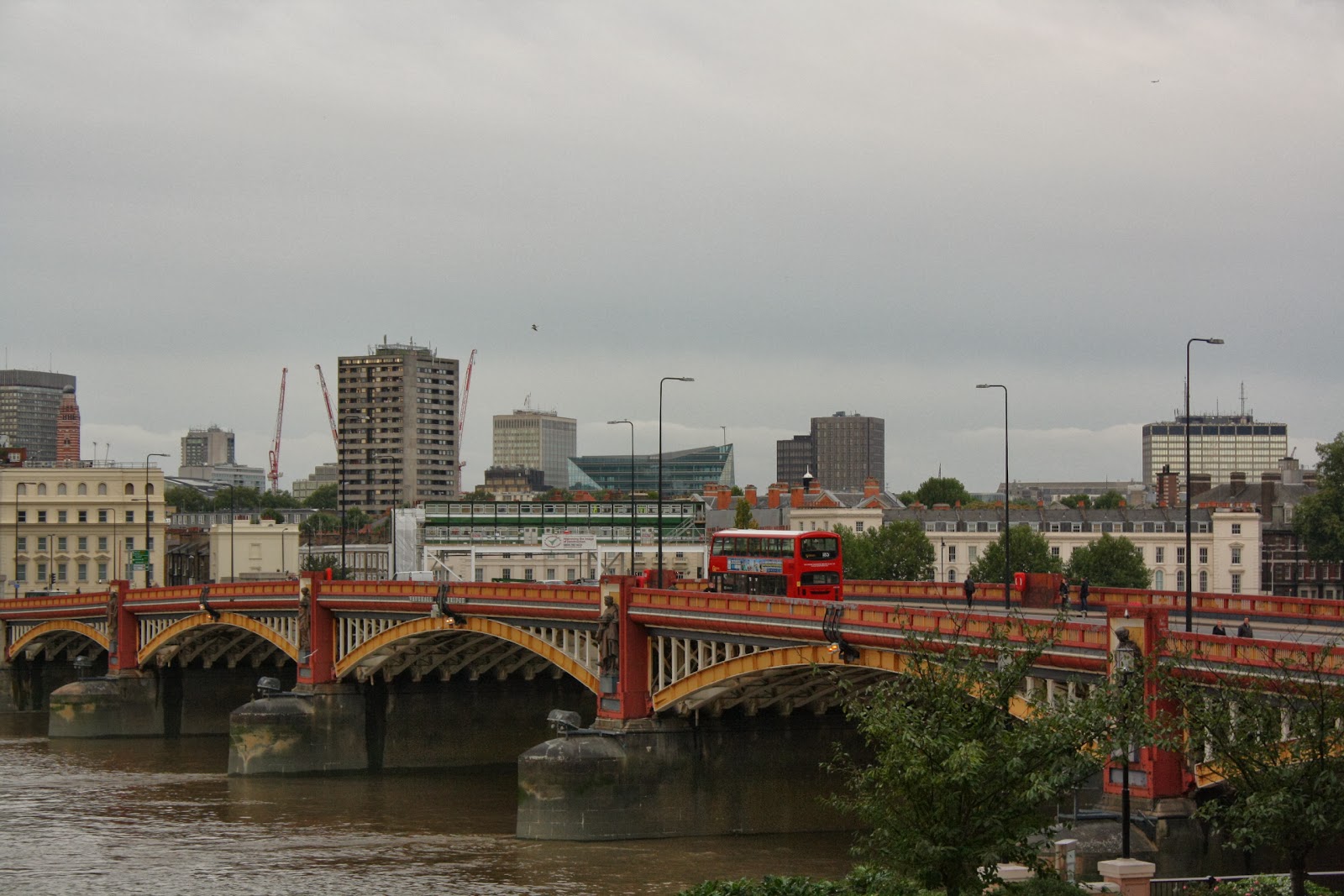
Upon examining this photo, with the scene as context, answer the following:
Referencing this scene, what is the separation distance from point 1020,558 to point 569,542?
182ft

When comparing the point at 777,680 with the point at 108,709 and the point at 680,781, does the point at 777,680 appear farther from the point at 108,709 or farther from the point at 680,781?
the point at 108,709

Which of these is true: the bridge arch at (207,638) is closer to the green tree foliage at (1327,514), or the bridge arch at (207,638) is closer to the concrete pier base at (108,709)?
the concrete pier base at (108,709)

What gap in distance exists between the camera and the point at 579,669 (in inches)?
2482

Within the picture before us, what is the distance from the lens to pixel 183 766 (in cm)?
8062

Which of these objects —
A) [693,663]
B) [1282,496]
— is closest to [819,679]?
[693,663]

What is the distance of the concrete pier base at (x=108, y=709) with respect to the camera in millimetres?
92188

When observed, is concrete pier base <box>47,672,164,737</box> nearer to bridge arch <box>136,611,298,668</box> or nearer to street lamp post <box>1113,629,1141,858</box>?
bridge arch <box>136,611,298,668</box>

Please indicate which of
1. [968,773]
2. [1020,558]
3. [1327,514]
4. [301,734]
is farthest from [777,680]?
[1327,514]

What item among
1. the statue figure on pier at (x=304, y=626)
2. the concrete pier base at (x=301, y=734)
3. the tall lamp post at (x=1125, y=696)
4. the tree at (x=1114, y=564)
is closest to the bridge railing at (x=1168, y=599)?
the tall lamp post at (x=1125, y=696)

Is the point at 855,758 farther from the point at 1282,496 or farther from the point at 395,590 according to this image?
the point at 1282,496

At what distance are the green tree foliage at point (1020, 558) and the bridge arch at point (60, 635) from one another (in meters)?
62.8

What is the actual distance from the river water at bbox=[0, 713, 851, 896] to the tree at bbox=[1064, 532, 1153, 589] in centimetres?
7181

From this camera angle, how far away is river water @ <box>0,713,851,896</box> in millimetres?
50562

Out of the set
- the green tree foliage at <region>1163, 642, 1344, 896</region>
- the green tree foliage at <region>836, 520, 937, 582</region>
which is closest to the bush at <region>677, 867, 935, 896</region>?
the green tree foliage at <region>1163, 642, 1344, 896</region>
